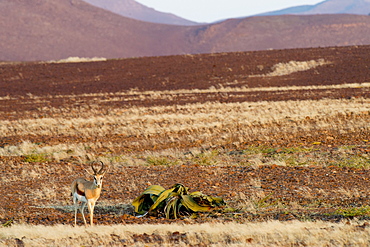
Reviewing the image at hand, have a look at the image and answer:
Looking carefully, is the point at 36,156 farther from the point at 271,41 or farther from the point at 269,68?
the point at 271,41

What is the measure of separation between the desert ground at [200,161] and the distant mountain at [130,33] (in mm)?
84448

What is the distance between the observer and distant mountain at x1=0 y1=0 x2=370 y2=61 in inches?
5047

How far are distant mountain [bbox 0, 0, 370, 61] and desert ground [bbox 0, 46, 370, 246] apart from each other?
84.4 meters

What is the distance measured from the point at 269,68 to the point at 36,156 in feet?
136

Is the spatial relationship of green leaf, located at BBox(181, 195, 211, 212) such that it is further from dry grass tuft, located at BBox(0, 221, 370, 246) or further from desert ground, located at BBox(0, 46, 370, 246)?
dry grass tuft, located at BBox(0, 221, 370, 246)

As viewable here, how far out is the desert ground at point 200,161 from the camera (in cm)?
884

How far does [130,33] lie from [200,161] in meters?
130

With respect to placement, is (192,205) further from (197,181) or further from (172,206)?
(197,181)

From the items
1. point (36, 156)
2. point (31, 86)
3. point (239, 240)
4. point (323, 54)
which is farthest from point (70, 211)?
point (323, 54)

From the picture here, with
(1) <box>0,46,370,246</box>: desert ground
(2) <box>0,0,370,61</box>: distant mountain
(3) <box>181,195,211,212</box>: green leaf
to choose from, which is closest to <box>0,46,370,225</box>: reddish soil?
(1) <box>0,46,370,246</box>: desert ground

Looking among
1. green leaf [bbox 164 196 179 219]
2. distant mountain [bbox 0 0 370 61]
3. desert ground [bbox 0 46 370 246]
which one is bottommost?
desert ground [bbox 0 46 370 246]

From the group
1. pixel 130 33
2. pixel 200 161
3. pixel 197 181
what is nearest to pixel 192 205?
pixel 197 181

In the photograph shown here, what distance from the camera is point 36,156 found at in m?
18.9

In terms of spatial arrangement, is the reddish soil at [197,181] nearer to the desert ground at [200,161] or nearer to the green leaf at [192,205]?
the desert ground at [200,161]
